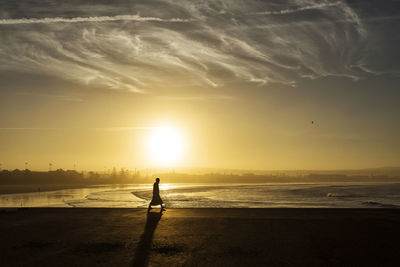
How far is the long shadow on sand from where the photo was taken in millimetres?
7660

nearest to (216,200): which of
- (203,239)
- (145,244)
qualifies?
(203,239)

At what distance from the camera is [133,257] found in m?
7.99

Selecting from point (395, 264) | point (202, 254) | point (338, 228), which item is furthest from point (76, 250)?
point (338, 228)

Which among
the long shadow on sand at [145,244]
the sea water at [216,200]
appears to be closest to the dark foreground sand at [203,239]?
the long shadow on sand at [145,244]

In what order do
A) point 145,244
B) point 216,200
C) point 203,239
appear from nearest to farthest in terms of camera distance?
point 145,244
point 203,239
point 216,200

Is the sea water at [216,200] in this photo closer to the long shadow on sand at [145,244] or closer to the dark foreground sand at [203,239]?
the dark foreground sand at [203,239]

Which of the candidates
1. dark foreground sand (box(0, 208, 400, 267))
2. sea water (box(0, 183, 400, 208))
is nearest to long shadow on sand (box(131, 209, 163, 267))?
dark foreground sand (box(0, 208, 400, 267))

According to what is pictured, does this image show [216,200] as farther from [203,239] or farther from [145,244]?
[145,244]

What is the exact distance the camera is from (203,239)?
1005cm

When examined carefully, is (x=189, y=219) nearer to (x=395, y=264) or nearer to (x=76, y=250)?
(x=76, y=250)

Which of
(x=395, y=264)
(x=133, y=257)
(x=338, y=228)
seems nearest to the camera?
(x=395, y=264)

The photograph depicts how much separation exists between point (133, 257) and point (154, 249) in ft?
2.90

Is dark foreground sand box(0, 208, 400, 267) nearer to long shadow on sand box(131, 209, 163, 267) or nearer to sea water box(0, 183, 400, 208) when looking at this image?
long shadow on sand box(131, 209, 163, 267)

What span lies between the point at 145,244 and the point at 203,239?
187cm
